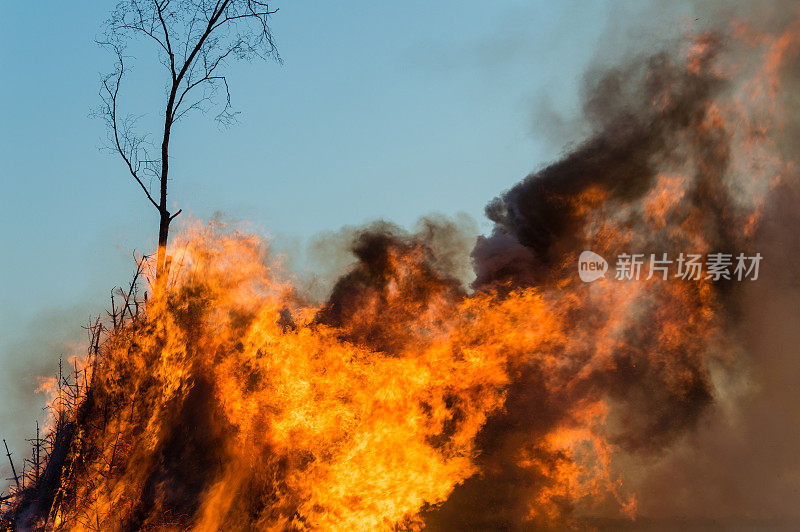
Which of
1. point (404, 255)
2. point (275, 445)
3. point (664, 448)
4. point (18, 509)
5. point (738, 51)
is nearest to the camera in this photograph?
point (18, 509)

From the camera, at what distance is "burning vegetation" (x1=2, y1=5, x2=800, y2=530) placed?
317 inches

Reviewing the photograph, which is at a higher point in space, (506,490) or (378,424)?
(378,424)

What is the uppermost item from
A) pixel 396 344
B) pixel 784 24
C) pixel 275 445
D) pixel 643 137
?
pixel 784 24

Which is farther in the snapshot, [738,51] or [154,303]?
[738,51]

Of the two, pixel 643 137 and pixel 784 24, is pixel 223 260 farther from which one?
pixel 784 24

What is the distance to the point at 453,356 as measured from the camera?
33.4 ft

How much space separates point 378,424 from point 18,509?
17.5ft

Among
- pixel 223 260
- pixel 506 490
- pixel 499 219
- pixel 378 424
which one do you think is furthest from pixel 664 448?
pixel 223 260

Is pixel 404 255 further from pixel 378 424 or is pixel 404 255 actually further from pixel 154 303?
pixel 154 303

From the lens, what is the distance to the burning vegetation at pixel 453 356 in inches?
317

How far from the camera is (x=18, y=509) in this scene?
24.6 ft

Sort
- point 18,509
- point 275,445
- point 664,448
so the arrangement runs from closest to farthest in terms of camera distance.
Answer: point 18,509
point 275,445
point 664,448

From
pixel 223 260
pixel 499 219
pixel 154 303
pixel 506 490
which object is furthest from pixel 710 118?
pixel 154 303

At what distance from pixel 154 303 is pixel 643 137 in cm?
997
